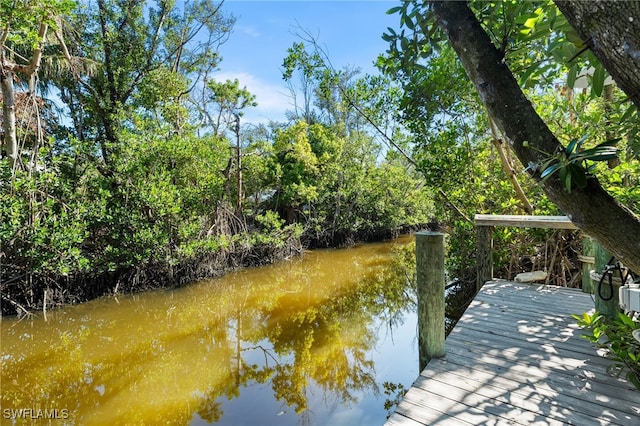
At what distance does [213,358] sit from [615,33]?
471cm

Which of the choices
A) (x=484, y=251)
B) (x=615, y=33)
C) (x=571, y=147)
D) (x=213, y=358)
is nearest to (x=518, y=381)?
(x=571, y=147)

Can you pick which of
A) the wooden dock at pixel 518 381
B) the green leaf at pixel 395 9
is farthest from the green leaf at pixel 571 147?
the wooden dock at pixel 518 381

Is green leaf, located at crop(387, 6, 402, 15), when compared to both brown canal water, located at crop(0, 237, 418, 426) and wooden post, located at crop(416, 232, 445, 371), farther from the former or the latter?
brown canal water, located at crop(0, 237, 418, 426)

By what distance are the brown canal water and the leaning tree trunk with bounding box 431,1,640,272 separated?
283cm

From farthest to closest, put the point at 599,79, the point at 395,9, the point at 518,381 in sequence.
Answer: the point at 518,381 → the point at 395,9 → the point at 599,79

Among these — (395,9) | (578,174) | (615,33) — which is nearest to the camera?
(615,33)

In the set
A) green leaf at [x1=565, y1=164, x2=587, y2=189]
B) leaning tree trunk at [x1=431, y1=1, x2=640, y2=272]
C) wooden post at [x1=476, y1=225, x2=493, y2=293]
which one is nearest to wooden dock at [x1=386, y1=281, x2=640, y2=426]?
wooden post at [x1=476, y1=225, x2=493, y2=293]

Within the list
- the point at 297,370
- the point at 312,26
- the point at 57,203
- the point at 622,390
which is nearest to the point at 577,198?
the point at 622,390

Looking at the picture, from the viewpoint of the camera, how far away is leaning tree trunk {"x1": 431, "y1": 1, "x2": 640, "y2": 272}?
2.80 ft

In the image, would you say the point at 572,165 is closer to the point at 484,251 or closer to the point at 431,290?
the point at 431,290

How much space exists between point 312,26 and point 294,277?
18.4ft

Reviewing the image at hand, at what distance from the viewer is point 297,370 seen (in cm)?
395

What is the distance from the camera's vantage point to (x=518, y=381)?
1968 mm

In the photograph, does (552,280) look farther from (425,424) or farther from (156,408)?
(156,408)
